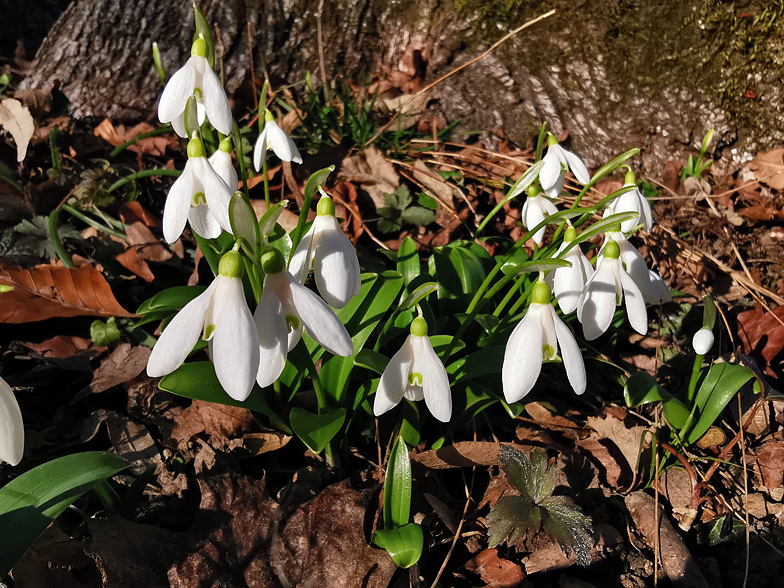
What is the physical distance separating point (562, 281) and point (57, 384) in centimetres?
153

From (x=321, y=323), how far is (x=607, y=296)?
0.72m

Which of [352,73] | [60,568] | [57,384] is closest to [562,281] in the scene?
[60,568]

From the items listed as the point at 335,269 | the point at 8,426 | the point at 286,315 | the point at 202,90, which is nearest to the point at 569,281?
the point at 335,269

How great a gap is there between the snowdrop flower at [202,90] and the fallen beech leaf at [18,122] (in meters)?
1.17

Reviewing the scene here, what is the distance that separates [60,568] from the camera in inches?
45.1

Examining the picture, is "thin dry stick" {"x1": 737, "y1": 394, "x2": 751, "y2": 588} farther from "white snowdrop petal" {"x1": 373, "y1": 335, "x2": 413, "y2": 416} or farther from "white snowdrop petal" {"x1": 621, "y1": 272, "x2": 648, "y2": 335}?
"white snowdrop petal" {"x1": 373, "y1": 335, "x2": 413, "y2": 416}

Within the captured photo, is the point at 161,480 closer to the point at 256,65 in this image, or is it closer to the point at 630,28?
the point at 256,65

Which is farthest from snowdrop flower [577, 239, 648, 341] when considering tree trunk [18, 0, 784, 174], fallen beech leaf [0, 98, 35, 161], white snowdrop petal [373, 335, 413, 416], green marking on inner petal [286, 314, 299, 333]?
fallen beech leaf [0, 98, 35, 161]

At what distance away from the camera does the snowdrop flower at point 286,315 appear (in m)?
0.94

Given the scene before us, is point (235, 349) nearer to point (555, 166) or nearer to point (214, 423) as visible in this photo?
point (214, 423)

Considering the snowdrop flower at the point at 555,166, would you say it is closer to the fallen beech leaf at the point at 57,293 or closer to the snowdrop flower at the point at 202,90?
the snowdrop flower at the point at 202,90

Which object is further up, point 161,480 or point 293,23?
point 293,23

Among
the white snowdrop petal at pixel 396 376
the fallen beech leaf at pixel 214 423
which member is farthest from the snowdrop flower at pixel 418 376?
the fallen beech leaf at pixel 214 423

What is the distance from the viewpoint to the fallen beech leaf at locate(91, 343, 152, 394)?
5.26ft
